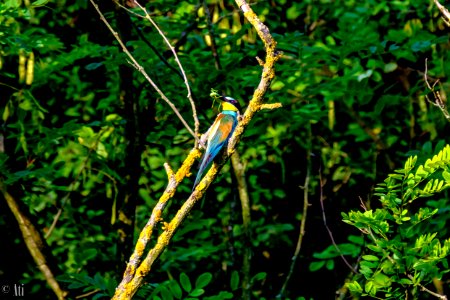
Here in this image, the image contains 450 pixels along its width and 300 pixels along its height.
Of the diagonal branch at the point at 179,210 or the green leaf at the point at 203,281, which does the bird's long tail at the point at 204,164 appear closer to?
the diagonal branch at the point at 179,210

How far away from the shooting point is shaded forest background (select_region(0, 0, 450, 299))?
4.37 meters

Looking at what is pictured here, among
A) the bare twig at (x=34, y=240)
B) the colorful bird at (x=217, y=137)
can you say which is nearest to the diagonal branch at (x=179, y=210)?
the colorful bird at (x=217, y=137)

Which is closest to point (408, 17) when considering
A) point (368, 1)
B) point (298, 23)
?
point (368, 1)

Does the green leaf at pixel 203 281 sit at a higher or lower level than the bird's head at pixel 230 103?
lower

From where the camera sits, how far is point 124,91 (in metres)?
4.60

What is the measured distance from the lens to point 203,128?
180 inches

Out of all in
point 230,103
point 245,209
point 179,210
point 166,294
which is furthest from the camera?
point 245,209

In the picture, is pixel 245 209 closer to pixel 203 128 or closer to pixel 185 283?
pixel 203 128

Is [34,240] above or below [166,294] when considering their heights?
above

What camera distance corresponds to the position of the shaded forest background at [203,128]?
437 centimetres

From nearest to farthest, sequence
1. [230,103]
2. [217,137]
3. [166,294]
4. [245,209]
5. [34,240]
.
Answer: [217,137] < [230,103] < [166,294] < [34,240] < [245,209]

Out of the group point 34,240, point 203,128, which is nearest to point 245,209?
point 203,128

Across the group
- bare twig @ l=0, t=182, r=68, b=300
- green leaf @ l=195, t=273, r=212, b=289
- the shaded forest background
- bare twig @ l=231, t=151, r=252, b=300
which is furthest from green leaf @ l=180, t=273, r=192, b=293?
bare twig @ l=0, t=182, r=68, b=300

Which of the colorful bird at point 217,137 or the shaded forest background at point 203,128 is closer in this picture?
the colorful bird at point 217,137
